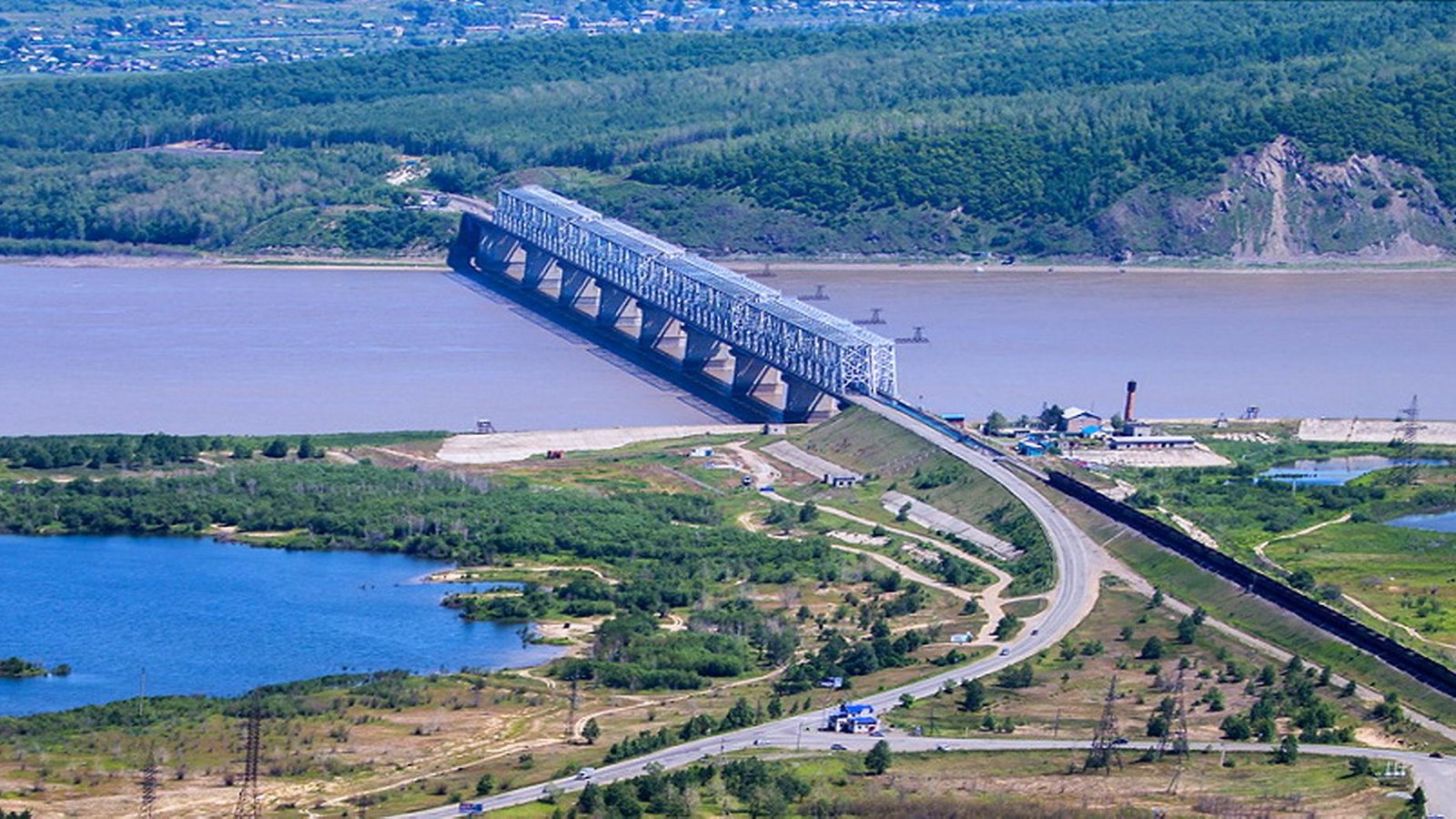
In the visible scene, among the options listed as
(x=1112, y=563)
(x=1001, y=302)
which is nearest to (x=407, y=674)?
(x=1112, y=563)

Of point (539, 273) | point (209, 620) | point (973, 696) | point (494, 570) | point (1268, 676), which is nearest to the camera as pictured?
point (973, 696)

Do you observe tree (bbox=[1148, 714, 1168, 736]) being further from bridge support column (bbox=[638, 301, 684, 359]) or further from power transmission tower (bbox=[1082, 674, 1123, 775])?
bridge support column (bbox=[638, 301, 684, 359])

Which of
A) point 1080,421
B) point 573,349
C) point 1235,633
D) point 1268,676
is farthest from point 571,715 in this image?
point 573,349

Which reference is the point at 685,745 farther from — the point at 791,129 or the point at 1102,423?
the point at 791,129

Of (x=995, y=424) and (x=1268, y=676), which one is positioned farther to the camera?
(x=995, y=424)

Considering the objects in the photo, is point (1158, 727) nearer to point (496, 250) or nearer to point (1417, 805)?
point (1417, 805)

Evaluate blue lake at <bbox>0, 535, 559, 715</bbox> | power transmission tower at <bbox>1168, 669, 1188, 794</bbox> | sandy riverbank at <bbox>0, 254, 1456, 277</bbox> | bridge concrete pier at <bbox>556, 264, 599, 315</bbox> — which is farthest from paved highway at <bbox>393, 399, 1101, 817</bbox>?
sandy riverbank at <bbox>0, 254, 1456, 277</bbox>

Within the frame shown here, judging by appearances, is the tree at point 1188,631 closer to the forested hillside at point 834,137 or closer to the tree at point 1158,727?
the tree at point 1158,727

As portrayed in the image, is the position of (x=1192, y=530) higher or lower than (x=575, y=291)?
higher
